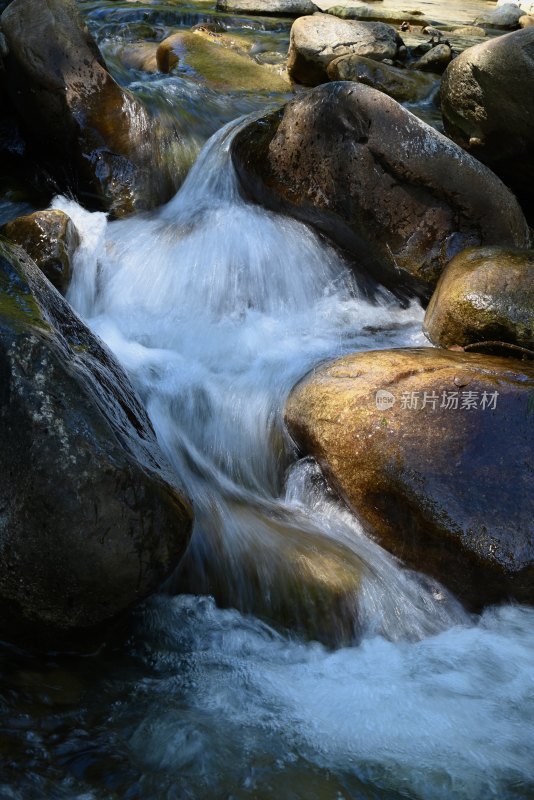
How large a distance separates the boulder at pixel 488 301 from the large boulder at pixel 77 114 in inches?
111

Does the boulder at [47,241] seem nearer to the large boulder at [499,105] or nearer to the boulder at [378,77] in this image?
the large boulder at [499,105]

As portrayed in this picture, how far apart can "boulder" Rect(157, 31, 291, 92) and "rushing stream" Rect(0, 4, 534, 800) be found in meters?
4.50

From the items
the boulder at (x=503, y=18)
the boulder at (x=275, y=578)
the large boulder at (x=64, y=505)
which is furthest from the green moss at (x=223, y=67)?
the boulder at (x=503, y=18)

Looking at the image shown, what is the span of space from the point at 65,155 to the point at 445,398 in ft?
13.9

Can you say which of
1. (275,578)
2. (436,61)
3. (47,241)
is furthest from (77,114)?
(436,61)

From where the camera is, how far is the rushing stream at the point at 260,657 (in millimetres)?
2471

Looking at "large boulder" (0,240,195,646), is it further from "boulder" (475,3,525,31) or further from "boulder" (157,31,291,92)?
"boulder" (475,3,525,31)

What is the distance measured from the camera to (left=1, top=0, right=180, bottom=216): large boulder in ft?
20.9

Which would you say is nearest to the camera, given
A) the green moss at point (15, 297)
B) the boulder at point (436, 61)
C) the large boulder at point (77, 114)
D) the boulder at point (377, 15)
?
the green moss at point (15, 297)

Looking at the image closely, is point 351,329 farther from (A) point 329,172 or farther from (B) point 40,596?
(B) point 40,596

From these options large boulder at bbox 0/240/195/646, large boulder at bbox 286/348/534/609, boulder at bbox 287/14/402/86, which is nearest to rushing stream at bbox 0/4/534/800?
large boulder at bbox 286/348/534/609

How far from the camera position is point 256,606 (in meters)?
3.34

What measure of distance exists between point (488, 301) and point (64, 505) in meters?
3.20

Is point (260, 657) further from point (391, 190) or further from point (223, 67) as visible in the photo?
point (223, 67)
